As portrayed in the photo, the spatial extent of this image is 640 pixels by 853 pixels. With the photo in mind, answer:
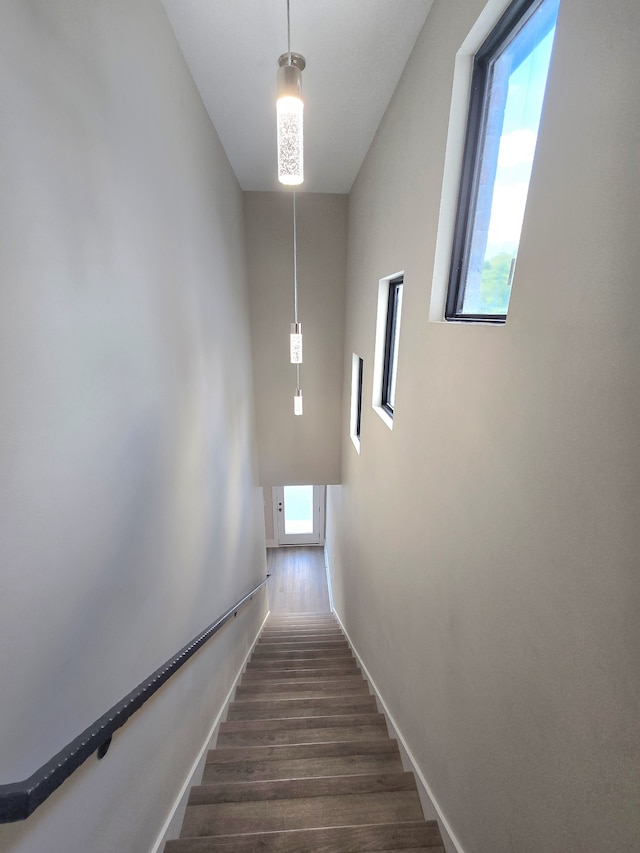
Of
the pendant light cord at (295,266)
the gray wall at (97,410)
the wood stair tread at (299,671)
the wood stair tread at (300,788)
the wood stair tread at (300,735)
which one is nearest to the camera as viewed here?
the gray wall at (97,410)

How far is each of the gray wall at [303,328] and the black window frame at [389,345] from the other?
77.7 inches

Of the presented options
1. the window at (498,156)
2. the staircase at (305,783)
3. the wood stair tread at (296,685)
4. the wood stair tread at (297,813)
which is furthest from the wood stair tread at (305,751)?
the window at (498,156)

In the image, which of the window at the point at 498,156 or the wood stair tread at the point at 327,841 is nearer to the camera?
the window at the point at 498,156

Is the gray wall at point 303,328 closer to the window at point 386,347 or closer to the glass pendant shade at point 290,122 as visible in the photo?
the window at point 386,347

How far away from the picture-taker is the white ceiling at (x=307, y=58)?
2.03m

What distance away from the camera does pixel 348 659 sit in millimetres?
3980

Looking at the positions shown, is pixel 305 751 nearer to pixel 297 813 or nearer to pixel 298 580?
pixel 297 813

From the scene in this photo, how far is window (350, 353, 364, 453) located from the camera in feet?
15.2

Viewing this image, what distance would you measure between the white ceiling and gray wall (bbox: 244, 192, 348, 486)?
128 cm

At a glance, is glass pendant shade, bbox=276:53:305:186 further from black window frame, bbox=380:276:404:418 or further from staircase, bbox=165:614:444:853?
staircase, bbox=165:614:444:853

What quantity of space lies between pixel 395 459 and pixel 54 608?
205cm

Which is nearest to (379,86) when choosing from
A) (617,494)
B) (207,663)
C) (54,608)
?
(617,494)

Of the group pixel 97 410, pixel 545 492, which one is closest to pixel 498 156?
pixel 545 492

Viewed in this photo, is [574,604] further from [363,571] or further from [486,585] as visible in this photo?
[363,571]
